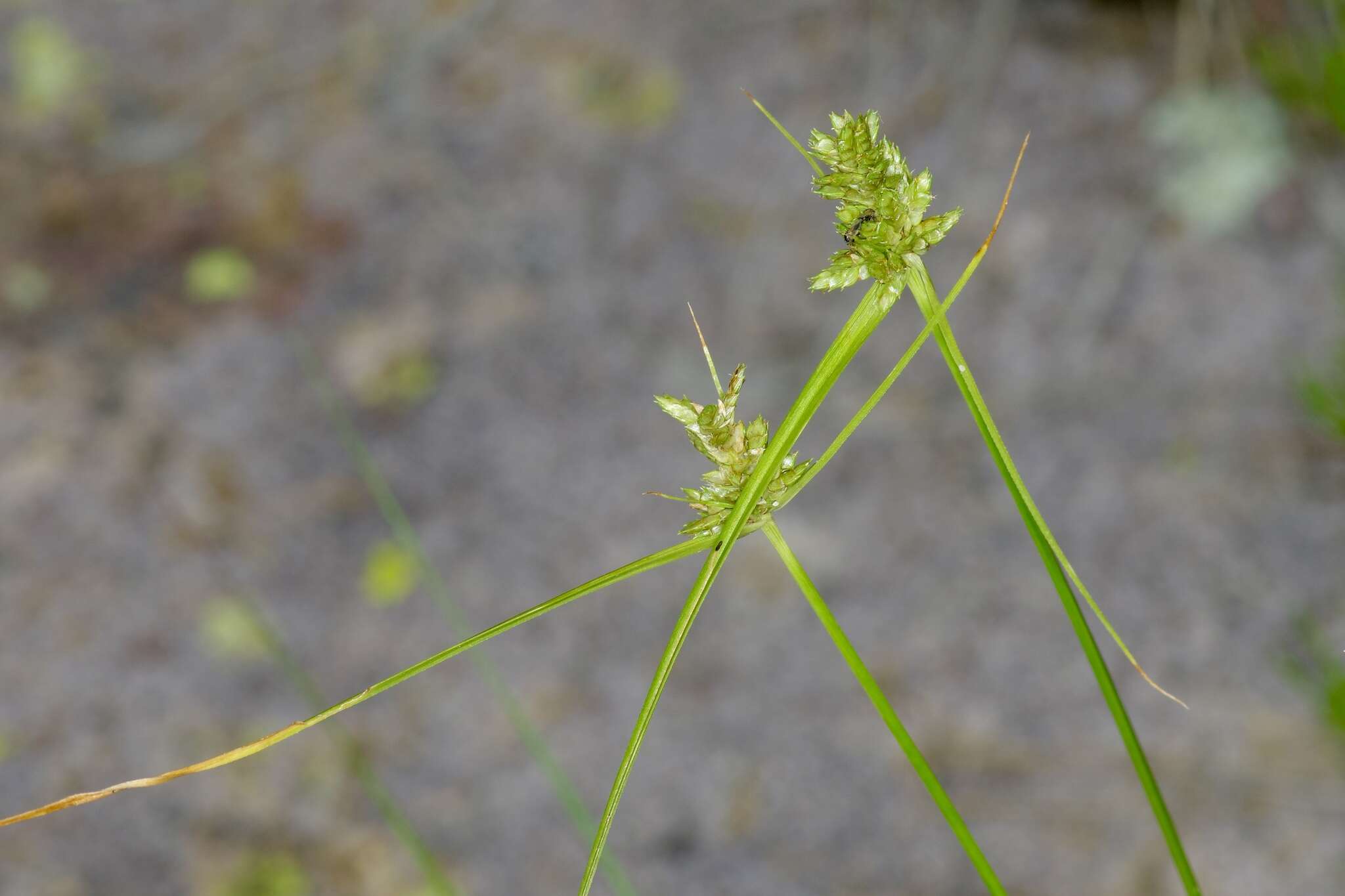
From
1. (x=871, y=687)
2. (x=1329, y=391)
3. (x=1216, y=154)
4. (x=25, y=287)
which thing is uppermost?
(x=25, y=287)

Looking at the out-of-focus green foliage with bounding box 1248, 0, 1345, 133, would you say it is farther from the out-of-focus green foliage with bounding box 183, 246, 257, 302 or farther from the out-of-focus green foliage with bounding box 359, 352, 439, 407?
the out-of-focus green foliage with bounding box 183, 246, 257, 302

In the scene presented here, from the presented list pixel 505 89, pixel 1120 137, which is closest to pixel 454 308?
pixel 505 89

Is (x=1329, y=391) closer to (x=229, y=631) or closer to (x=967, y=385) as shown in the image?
(x=967, y=385)

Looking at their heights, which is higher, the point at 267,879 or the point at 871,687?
the point at 267,879

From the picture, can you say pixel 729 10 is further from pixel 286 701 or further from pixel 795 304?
pixel 286 701

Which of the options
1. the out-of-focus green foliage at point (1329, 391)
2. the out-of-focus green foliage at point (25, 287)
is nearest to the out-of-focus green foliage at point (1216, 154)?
the out-of-focus green foliage at point (1329, 391)

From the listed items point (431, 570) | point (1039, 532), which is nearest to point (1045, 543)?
point (1039, 532)

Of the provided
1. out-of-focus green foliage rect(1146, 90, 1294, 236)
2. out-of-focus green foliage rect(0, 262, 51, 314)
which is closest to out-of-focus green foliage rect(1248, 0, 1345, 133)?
out-of-focus green foliage rect(1146, 90, 1294, 236)
